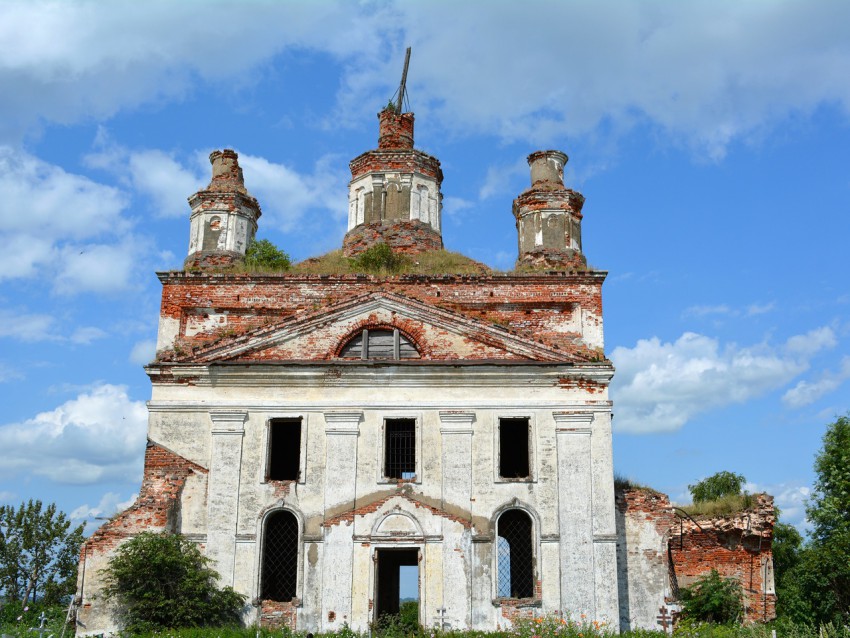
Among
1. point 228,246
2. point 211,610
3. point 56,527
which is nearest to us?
point 211,610

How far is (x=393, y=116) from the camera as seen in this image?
23.0m

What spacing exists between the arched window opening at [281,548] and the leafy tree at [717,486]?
21.2 metres

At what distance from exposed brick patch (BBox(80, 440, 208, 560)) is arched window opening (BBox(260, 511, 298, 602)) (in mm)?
1722

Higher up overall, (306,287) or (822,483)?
(306,287)

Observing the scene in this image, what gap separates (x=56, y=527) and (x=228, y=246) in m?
15.3

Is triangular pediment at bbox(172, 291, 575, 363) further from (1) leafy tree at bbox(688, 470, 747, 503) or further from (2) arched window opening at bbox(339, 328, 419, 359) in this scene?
(1) leafy tree at bbox(688, 470, 747, 503)

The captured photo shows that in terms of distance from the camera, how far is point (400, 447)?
16688 millimetres

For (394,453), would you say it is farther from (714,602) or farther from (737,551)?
(737,551)

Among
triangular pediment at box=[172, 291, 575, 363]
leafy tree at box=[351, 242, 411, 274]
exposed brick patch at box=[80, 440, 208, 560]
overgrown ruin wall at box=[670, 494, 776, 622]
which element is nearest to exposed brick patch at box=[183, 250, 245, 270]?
leafy tree at box=[351, 242, 411, 274]

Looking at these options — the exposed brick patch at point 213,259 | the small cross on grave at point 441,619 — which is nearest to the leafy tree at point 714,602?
the small cross on grave at point 441,619

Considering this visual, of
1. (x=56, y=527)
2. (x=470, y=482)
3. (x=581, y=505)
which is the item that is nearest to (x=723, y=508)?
(x=581, y=505)

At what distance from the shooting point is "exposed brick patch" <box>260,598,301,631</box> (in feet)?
50.0

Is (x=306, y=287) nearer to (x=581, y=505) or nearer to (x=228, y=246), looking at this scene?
(x=228, y=246)

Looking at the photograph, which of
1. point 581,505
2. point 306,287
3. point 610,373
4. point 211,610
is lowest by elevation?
point 211,610
